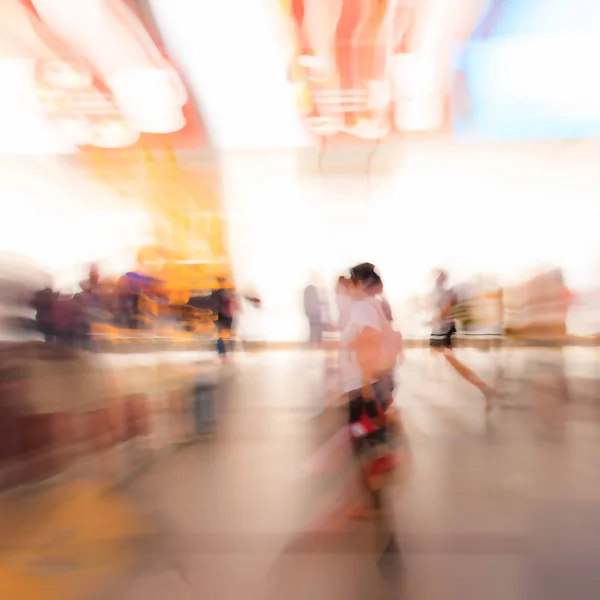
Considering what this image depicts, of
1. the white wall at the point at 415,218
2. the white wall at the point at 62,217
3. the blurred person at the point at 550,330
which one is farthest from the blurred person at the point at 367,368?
the white wall at the point at 415,218

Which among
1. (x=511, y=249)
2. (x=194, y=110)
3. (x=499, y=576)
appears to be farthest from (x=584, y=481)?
(x=511, y=249)

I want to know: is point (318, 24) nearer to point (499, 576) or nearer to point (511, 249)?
point (499, 576)

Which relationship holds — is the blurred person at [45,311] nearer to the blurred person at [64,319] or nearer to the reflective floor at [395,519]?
the blurred person at [64,319]

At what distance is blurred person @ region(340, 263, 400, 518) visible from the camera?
7.75 feet

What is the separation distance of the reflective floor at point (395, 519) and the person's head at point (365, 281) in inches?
41.2

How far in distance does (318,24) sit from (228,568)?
3.55 meters

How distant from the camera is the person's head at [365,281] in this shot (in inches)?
96.0

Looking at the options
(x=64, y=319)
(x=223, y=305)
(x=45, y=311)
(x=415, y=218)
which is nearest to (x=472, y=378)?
(x=223, y=305)

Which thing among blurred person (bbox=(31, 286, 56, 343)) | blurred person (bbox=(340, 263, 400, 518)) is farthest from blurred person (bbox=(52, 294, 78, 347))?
blurred person (bbox=(340, 263, 400, 518))

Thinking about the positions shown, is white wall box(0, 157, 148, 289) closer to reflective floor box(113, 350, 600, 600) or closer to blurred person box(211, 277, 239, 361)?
blurred person box(211, 277, 239, 361)

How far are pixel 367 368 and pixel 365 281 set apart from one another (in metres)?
0.38

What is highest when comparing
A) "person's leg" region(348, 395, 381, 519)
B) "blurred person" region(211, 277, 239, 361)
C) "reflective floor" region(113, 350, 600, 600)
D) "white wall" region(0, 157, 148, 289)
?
"white wall" region(0, 157, 148, 289)

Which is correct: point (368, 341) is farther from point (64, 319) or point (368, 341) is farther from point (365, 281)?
point (64, 319)

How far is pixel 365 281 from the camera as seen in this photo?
96.7 inches
